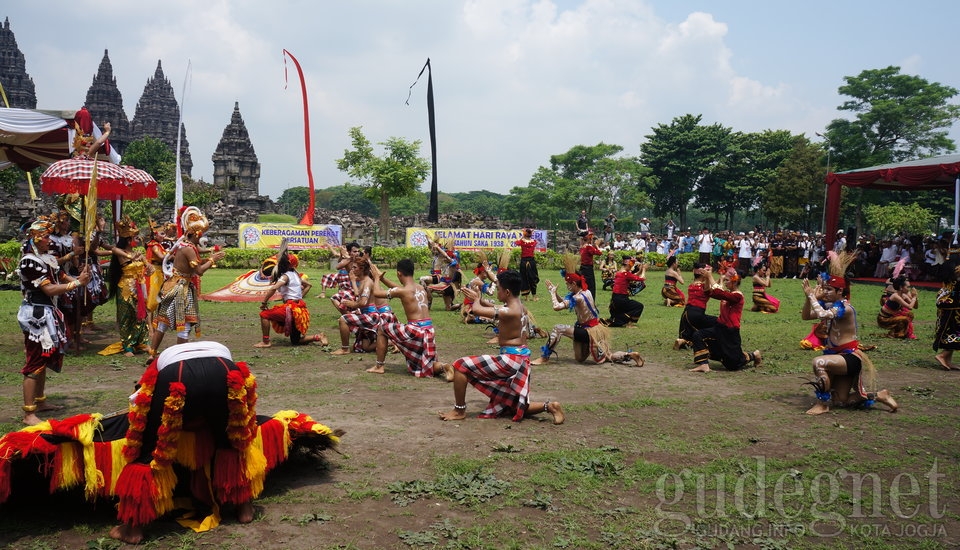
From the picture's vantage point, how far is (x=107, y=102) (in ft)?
260

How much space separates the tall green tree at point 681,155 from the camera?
5975 centimetres

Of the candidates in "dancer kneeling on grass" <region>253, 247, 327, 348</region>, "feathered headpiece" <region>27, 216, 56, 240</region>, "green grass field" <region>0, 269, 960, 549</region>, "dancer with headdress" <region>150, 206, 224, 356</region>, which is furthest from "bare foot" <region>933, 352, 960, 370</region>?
"feathered headpiece" <region>27, 216, 56, 240</region>

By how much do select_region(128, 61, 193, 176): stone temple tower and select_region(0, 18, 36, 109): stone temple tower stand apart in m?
13.6

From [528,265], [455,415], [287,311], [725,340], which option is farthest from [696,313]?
[528,265]

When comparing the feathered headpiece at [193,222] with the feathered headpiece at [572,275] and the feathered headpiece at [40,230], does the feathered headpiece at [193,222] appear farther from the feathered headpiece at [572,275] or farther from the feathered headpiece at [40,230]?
the feathered headpiece at [572,275]

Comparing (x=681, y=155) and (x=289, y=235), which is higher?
(x=681, y=155)

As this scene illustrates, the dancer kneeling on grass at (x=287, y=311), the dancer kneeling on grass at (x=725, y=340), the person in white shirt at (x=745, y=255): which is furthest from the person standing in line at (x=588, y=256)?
the person in white shirt at (x=745, y=255)

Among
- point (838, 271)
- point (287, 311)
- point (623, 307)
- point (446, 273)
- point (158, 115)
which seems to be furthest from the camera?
point (158, 115)

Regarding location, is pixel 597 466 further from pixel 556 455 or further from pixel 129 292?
A: pixel 129 292

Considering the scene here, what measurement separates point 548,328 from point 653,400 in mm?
5728

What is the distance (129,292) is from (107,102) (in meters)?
81.6

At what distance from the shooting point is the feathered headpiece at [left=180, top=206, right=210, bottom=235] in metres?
9.23

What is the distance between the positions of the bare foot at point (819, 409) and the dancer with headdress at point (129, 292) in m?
9.44

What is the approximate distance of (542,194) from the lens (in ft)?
211
